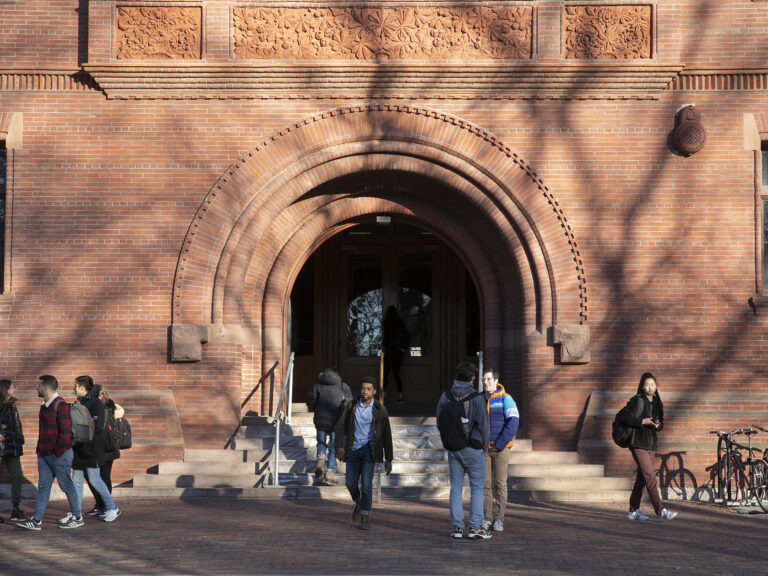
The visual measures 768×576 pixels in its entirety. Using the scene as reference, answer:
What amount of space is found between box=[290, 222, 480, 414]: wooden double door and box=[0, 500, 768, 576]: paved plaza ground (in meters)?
6.24

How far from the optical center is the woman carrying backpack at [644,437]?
35.7ft

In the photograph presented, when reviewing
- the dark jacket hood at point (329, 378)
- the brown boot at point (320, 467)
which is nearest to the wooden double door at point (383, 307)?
the dark jacket hood at point (329, 378)

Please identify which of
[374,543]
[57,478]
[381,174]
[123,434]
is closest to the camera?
[374,543]

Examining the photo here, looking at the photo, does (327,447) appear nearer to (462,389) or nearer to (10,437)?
(462,389)

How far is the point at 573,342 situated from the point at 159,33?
691 centimetres

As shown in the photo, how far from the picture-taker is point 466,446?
9.47 m

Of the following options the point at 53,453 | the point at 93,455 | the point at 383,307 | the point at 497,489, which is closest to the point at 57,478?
the point at 53,453

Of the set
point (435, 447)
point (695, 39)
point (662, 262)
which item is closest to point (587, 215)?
point (662, 262)

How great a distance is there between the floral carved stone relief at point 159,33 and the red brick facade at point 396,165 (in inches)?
1.1

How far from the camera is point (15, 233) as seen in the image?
44.9 feet

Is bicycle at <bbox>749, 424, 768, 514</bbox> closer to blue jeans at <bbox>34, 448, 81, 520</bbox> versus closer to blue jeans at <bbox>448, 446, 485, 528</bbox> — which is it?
blue jeans at <bbox>448, 446, 485, 528</bbox>

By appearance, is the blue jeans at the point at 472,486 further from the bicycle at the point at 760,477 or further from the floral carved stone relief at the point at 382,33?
the floral carved stone relief at the point at 382,33

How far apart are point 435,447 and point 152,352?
396 cm

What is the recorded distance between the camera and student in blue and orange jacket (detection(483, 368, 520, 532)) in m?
9.94
